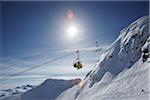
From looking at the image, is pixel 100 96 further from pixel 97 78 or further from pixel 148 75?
pixel 97 78

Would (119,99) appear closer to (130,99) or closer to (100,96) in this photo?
(130,99)

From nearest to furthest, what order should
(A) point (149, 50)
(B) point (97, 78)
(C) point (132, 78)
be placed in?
(C) point (132, 78) → (A) point (149, 50) → (B) point (97, 78)

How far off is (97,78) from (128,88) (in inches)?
2684

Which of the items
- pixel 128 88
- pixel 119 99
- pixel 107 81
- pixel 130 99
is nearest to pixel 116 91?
pixel 128 88

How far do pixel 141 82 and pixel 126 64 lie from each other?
63457 mm

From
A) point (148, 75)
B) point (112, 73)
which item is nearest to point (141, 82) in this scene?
point (148, 75)

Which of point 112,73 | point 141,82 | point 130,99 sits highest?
point 112,73

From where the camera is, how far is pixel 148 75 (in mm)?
128250

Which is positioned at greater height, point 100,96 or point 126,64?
point 126,64

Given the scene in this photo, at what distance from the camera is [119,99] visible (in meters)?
119

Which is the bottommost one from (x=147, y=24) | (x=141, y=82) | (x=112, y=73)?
(x=141, y=82)

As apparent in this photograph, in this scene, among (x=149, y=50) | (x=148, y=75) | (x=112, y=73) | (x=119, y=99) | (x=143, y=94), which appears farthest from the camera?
(x=112, y=73)

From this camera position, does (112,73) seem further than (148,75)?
Yes

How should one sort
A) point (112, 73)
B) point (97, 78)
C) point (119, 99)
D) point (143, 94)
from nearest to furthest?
point (143, 94) → point (119, 99) → point (112, 73) → point (97, 78)
